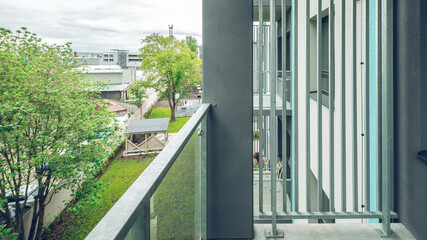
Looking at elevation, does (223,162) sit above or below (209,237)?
above

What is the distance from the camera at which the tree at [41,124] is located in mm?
8523

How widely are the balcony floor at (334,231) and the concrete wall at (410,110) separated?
67 millimetres

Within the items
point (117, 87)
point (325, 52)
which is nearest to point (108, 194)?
point (325, 52)

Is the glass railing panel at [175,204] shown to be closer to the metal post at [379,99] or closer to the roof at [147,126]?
the metal post at [379,99]

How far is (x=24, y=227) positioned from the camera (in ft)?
33.6

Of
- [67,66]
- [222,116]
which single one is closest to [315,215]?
[222,116]

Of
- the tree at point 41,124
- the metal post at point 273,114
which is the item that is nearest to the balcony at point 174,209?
the metal post at point 273,114

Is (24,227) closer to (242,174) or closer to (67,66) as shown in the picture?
(67,66)

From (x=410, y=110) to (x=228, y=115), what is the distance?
991mm

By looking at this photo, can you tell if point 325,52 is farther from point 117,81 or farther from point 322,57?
point 117,81

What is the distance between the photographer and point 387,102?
5.79ft

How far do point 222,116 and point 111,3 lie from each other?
74.5m

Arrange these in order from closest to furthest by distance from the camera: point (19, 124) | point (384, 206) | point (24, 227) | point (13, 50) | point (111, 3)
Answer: point (384, 206)
point (19, 124)
point (13, 50)
point (24, 227)
point (111, 3)

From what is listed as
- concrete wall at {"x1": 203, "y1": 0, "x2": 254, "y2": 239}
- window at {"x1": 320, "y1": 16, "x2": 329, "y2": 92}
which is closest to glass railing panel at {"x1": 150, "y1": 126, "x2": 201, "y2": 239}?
concrete wall at {"x1": 203, "y1": 0, "x2": 254, "y2": 239}
